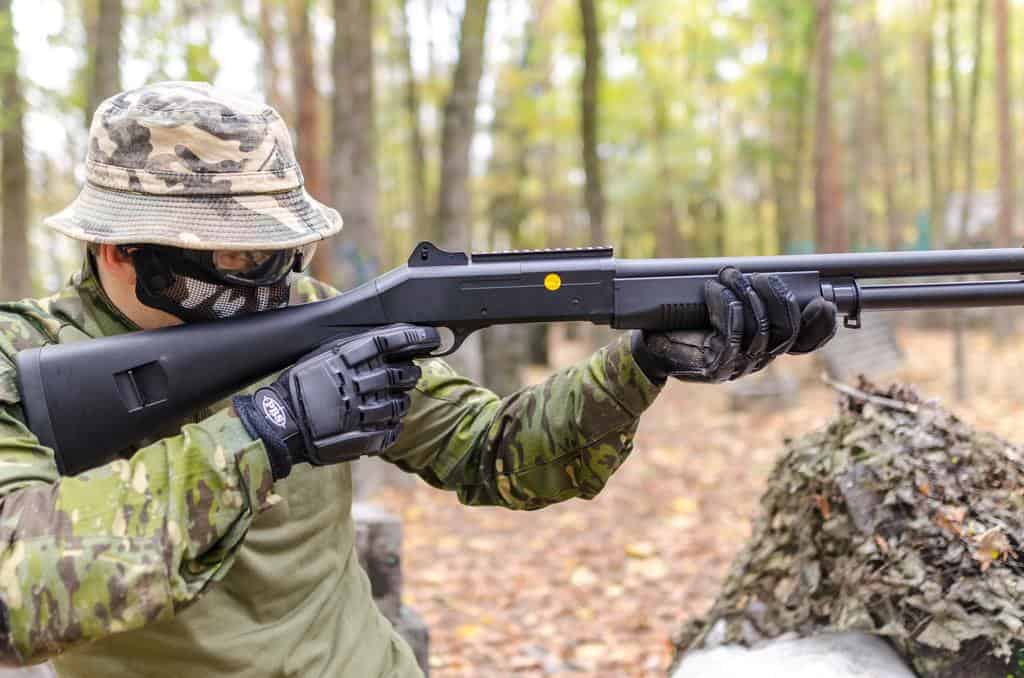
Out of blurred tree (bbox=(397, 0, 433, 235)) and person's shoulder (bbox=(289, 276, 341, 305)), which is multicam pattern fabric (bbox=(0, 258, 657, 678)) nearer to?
person's shoulder (bbox=(289, 276, 341, 305))

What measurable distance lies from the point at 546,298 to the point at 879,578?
1.37 metres

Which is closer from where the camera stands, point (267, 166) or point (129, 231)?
point (129, 231)

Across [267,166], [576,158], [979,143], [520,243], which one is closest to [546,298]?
[267,166]

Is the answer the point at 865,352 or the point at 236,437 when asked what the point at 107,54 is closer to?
the point at 236,437

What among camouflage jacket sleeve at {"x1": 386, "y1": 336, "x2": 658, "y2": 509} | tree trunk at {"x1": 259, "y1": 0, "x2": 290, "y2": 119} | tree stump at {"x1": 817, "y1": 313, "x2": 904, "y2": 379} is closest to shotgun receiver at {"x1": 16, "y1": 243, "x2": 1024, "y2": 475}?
camouflage jacket sleeve at {"x1": 386, "y1": 336, "x2": 658, "y2": 509}

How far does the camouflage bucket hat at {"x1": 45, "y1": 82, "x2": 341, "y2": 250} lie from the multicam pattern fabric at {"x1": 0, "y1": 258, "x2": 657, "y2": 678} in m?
0.25

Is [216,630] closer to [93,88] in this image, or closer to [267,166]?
[267,166]

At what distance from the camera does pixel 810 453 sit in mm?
3111

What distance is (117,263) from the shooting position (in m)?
2.01

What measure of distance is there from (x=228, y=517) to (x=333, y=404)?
0.32 m

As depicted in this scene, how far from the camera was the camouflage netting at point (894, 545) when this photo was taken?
2420 millimetres

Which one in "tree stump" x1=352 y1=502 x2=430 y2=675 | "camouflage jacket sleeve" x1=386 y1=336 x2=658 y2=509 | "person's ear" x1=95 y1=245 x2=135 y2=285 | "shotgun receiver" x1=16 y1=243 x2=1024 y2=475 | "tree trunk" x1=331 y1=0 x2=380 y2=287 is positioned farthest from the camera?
"tree trunk" x1=331 y1=0 x2=380 y2=287

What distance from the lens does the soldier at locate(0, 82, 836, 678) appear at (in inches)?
61.2

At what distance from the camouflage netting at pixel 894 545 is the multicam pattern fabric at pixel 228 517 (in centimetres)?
97
